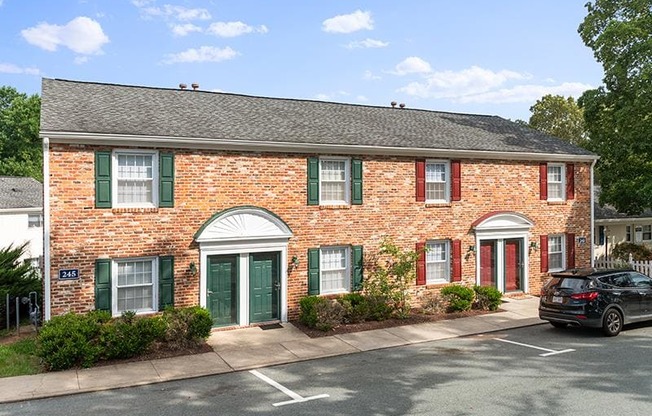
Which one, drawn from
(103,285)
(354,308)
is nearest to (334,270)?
(354,308)

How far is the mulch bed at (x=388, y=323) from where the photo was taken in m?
14.2

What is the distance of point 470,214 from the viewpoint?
60.0 feet

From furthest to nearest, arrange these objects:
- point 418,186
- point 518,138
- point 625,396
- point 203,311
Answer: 1. point 518,138
2. point 418,186
3. point 203,311
4. point 625,396

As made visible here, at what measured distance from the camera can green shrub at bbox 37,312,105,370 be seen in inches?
435

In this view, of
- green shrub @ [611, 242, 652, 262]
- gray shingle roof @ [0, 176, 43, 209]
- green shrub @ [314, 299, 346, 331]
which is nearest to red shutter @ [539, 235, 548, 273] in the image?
green shrub @ [611, 242, 652, 262]

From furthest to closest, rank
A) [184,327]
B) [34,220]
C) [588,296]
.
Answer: [34,220]
[588,296]
[184,327]

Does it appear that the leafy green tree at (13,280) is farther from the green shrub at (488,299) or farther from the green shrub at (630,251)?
the green shrub at (630,251)

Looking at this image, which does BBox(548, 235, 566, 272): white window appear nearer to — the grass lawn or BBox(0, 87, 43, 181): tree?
the grass lawn

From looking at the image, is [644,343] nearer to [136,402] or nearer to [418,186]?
[418,186]

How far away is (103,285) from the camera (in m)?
13.1

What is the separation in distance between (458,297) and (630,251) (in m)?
11.8

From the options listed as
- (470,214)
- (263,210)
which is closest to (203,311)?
(263,210)

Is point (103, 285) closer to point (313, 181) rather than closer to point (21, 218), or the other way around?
point (313, 181)

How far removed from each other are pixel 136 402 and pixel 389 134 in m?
12.1
